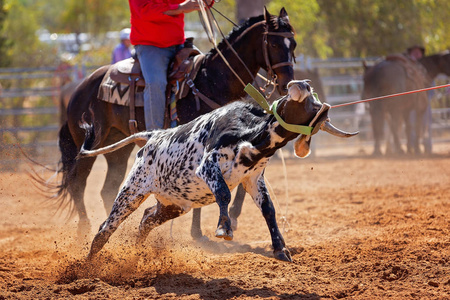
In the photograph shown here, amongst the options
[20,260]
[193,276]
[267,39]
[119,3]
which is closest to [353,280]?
[193,276]

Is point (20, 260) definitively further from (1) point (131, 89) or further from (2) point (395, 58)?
(2) point (395, 58)

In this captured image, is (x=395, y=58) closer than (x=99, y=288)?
No

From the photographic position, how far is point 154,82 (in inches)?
233

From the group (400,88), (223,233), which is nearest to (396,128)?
(400,88)

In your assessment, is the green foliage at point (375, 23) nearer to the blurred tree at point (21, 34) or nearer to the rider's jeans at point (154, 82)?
the blurred tree at point (21, 34)

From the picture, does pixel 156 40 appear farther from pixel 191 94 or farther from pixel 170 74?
pixel 191 94

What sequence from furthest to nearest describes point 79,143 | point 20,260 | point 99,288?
point 79,143 → point 20,260 → point 99,288

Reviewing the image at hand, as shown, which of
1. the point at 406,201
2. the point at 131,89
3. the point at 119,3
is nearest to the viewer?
the point at 131,89

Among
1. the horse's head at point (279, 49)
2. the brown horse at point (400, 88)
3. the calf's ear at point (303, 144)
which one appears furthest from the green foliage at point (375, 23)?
the calf's ear at point (303, 144)

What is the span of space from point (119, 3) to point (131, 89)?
26582 millimetres

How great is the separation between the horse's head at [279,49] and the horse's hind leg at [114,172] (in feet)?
6.48

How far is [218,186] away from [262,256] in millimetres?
1015

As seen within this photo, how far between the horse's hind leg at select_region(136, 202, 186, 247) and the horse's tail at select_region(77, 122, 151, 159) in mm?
601

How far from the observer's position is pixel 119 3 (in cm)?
3138
